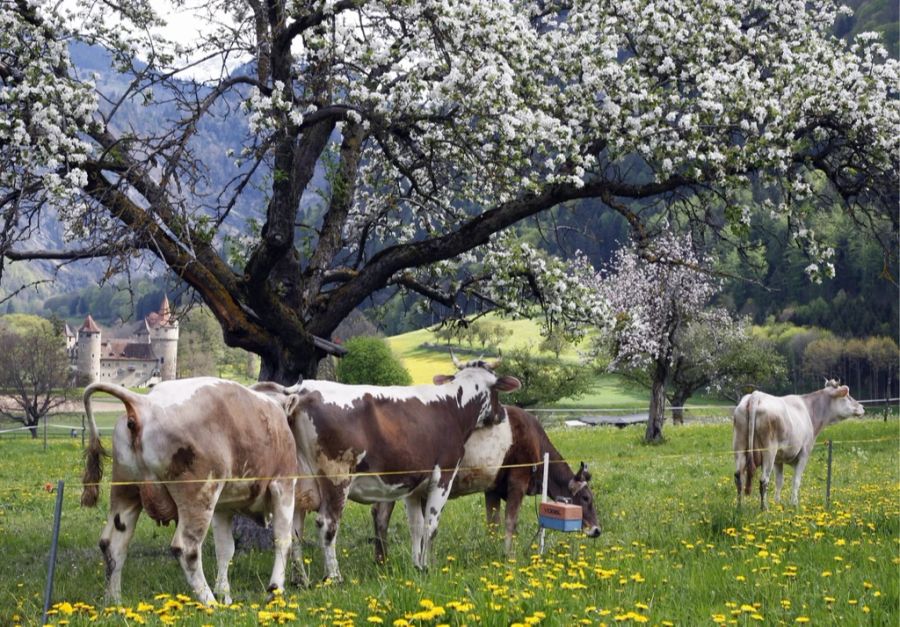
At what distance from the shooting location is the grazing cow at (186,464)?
9.89 m

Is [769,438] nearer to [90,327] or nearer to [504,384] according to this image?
[504,384]

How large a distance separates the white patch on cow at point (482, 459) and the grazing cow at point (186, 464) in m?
3.71

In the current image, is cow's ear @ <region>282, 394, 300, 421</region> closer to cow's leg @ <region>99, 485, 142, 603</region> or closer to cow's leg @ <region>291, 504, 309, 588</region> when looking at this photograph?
cow's leg @ <region>291, 504, 309, 588</region>

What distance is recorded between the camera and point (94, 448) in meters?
10.4

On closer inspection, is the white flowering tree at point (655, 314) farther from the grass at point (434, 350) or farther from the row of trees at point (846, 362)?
the grass at point (434, 350)

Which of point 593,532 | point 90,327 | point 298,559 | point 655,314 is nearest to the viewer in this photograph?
point 298,559

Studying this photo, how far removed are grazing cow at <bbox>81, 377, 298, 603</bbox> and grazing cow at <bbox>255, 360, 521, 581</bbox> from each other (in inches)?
36.0

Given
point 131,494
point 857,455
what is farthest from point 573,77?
point 857,455

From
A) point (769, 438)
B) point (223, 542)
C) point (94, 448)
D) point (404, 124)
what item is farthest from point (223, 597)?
point (769, 438)

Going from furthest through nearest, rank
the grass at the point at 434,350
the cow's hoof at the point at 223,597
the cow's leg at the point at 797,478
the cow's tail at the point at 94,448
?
the grass at the point at 434,350
the cow's leg at the point at 797,478
the cow's hoof at the point at 223,597
the cow's tail at the point at 94,448

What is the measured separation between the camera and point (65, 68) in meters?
14.4

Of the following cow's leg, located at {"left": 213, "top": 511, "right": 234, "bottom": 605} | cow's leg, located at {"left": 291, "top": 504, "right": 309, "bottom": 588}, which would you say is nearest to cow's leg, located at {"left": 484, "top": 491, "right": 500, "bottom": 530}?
cow's leg, located at {"left": 291, "top": 504, "right": 309, "bottom": 588}

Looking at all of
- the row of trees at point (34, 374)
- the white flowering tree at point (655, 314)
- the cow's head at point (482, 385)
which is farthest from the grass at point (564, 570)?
the row of trees at point (34, 374)

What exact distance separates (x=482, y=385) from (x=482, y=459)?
108 cm
